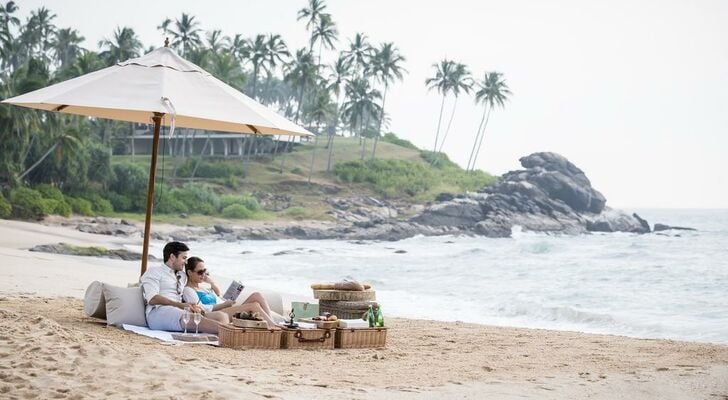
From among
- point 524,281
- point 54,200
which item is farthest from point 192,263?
point 54,200

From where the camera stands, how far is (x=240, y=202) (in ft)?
160

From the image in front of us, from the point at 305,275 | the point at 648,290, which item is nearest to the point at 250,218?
the point at 305,275

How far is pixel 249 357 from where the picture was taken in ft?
23.8

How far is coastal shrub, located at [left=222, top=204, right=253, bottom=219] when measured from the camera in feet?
152

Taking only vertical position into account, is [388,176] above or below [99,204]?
above

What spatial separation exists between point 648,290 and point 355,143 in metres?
55.6

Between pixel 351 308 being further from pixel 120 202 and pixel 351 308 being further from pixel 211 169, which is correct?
pixel 211 169

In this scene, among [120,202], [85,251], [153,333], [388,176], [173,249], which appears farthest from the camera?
[388,176]

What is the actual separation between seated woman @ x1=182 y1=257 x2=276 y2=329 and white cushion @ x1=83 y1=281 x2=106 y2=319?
3.22 feet

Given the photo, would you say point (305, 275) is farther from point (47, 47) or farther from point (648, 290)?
point (47, 47)

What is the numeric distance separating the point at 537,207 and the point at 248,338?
52589mm

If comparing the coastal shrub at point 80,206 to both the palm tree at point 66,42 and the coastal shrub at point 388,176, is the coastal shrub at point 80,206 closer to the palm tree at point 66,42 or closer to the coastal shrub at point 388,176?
the coastal shrub at point 388,176

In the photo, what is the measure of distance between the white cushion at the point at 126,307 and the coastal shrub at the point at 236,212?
1485 inches

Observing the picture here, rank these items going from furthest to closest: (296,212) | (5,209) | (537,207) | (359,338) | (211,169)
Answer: (537,207) → (211,169) → (296,212) → (5,209) → (359,338)
